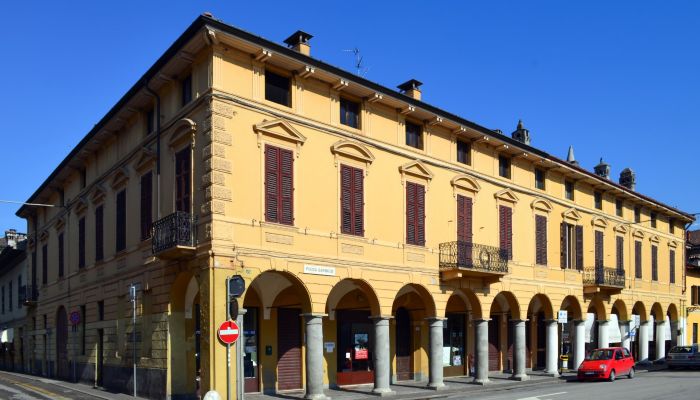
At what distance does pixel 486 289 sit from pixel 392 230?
5.96 m

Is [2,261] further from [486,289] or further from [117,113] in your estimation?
[486,289]

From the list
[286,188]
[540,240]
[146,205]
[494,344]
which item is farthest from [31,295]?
[540,240]

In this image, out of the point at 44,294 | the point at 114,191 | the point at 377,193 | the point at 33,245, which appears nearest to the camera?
the point at 377,193

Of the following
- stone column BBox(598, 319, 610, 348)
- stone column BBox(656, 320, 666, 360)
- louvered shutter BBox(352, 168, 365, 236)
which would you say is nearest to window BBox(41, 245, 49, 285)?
louvered shutter BBox(352, 168, 365, 236)

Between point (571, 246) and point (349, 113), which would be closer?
point (349, 113)

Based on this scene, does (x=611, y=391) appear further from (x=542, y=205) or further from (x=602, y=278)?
(x=602, y=278)

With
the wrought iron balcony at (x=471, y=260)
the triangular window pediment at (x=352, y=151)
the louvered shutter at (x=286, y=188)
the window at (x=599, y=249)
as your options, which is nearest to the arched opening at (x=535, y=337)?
the window at (x=599, y=249)

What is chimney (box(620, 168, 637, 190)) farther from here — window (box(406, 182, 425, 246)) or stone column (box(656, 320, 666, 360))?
window (box(406, 182, 425, 246))

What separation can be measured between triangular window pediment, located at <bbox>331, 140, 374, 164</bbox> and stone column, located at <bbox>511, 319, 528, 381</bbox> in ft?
36.4

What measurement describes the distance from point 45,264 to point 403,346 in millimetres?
19191

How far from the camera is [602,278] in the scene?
3444 cm

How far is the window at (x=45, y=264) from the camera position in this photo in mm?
35406

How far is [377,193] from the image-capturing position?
23.7 m

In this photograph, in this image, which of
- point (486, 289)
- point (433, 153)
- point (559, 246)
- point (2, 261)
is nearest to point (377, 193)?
point (433, 153)
